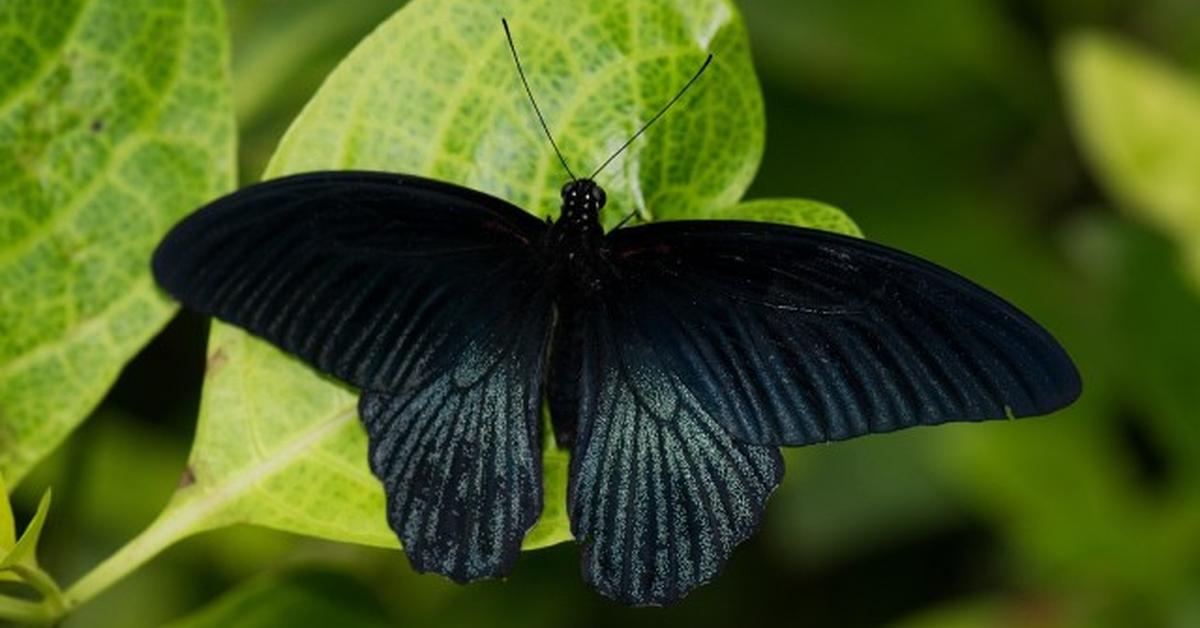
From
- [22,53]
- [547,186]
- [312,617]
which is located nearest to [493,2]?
[547,186]

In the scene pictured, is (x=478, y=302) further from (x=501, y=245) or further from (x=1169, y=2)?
(x=1169, y=2)

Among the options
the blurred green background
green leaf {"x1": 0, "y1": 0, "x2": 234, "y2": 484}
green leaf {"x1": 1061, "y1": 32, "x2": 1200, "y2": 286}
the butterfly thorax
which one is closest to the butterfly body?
the butterfly thorax

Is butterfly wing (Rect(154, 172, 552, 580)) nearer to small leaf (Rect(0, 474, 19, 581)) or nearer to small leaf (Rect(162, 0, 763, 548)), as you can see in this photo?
small leaf (Rect(162, 0, 763, 548))

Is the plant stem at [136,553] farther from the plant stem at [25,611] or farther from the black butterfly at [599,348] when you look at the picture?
the black butterfly at [599,348]

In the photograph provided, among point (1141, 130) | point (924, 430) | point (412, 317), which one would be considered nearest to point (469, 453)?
point (412, 317)

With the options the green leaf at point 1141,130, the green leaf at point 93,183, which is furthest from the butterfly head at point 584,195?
the green leaf at point 1141,130

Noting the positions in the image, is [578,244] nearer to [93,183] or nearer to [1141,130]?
[93,183]

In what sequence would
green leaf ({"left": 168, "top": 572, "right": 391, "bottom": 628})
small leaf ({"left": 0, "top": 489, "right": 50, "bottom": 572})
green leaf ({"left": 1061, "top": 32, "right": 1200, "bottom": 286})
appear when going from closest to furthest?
small leaf ({"left": 0, "top": 489, "right": 50, "bottom": 572}) → green leaf ({"left": 168, "top": 572, "right": 391, "bottom": 628}) → green leaf ({"left": 1061, "top": 32, "right": 1200, "bottom": 286})
